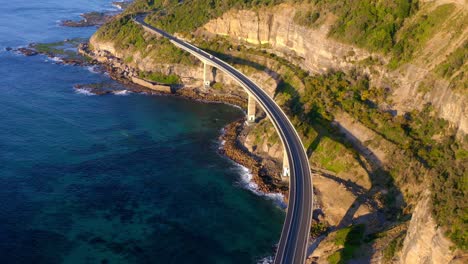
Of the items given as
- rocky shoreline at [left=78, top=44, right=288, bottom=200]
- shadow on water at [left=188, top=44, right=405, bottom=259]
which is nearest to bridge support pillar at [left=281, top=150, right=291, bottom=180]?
rocky shoreline at [left=78, top=44, right=288, bottom=200]

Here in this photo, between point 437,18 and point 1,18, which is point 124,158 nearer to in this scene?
point 437,18

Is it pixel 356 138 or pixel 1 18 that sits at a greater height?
pixel 1 18

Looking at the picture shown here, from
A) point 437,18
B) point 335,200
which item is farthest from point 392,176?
point 437,18

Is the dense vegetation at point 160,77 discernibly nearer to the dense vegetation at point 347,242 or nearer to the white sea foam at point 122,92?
the white sea foam at point 122,92

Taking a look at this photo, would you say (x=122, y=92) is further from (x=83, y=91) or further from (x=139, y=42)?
(x=139, y=42)

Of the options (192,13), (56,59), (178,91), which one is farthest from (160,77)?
(56,59)

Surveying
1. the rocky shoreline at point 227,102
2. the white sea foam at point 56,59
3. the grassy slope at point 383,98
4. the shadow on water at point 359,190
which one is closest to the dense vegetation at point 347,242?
the shadow on water at point 359,190
